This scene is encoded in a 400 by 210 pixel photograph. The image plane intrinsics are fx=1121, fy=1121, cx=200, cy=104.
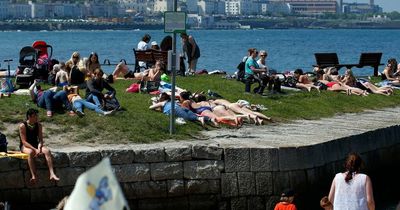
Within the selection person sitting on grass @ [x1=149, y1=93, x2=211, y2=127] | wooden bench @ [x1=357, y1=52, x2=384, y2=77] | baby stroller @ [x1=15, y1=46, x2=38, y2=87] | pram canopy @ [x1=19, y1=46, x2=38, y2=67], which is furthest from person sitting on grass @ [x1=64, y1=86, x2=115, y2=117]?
wooden bench @ [x1=357, y1=52, x2=384, y2=77]

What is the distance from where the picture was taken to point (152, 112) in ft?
62.0

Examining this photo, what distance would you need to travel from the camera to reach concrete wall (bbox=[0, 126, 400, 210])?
1546 centimetres

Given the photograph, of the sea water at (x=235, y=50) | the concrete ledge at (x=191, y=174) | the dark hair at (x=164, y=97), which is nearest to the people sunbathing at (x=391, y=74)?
the dark hair at (x=164, y=97)

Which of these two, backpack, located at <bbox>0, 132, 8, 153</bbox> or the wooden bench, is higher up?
backpack, located at <bbox>0, 132, 8, 153</bbox>

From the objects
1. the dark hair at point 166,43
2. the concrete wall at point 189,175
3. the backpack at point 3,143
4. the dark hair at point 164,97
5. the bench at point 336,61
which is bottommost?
the concrete wall at point 189,175

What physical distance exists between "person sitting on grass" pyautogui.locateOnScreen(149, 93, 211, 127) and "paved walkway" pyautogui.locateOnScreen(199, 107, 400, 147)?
422mm

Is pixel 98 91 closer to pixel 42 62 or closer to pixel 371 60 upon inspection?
pixel 42 62

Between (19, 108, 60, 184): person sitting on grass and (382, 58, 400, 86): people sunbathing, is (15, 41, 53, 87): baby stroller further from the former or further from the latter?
(382, 58, 400, 86): people sunbathing

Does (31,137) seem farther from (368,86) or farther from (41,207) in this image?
(368,86)

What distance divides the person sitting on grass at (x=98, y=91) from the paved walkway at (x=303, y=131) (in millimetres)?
1806

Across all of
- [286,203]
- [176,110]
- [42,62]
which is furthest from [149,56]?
[286,203]

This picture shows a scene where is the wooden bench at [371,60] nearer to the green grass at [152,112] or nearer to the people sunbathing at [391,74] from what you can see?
the people sunbathing at [391,74]

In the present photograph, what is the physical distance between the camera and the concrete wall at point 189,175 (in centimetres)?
1546

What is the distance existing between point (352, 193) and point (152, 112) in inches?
305
